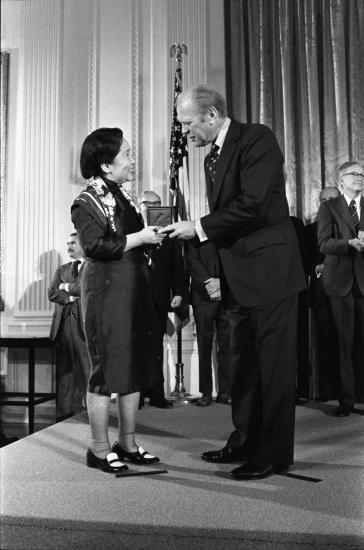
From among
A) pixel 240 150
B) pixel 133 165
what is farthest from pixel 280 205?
pixel 133 165

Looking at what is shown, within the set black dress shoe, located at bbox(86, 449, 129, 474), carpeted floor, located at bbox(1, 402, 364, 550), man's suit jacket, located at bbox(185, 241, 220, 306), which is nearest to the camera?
carpeted floor, located at bbox(1, 402, 364, 550)

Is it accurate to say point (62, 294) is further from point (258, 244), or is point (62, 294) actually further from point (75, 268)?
point (258, 244)

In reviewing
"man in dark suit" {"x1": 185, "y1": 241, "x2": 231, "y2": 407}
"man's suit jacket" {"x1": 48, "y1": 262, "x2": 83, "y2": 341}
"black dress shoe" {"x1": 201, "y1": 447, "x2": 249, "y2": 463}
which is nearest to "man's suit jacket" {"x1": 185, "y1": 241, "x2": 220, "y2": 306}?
"man in dark suit" {"x1": 185, "y1": 241, "x2": 231, "y2": 407}

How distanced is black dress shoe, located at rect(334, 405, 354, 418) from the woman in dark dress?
71 centimetres

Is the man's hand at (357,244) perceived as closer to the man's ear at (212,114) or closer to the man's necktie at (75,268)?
the man's ear at (212,114)

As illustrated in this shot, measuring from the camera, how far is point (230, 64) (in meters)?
2.05

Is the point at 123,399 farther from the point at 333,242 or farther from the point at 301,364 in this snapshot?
the point at 333,242

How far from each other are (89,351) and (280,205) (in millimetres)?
797

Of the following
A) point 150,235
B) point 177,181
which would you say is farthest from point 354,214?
point 150,235

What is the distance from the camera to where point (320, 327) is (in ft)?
7.39

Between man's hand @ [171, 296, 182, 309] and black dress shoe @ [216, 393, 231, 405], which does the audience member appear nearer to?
black dress shoe @ [216, 393, 231, 405]

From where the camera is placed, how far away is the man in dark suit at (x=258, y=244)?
5.72 ft

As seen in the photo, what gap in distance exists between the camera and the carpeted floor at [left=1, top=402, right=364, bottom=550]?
1.29 meters

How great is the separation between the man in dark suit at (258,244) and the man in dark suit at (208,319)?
5.0 inches
